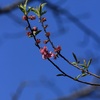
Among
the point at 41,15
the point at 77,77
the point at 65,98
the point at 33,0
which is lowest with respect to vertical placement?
the point at 77,77

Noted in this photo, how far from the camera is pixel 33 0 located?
4184 millimetres

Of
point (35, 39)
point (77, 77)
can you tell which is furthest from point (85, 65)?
point (35, 39)

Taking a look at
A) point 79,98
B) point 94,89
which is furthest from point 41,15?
point 79,98

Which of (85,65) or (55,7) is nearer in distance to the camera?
(85,65)

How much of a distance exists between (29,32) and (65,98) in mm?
4171

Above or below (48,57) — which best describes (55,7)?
above

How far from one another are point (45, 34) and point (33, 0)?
3.35 meters

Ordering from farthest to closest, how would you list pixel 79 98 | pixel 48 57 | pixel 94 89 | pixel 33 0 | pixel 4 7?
pixel 79 98 → pixel 94 89 → pixel 4 7 → pixel 33 0 → pixel 48 57

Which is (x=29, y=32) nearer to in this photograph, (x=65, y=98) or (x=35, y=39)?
(x=35, y=39)

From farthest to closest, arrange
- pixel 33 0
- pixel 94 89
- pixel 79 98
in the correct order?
pixel 79 98 < pixel 94 89 < pixel 33 0

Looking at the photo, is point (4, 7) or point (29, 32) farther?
point (4, 7)

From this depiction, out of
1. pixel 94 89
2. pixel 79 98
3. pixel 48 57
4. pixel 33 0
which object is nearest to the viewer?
pixel 48 57

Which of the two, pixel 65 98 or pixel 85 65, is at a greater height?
pixel 65 98

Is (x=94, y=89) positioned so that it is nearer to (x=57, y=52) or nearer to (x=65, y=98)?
(x=65, y=98)
